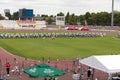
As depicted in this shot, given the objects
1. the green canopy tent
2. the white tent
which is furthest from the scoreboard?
the green canopy tent

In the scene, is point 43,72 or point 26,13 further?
point 26,13

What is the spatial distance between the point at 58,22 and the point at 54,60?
91.8 meters

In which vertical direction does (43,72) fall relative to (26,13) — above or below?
below

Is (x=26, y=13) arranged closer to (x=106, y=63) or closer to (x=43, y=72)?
(x=106, y=63)

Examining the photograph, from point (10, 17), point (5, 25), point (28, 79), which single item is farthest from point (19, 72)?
point (10, 17)

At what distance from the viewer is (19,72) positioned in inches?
966

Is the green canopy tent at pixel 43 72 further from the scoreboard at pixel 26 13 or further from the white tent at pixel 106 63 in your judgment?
the scoreboard at pixel 26 13

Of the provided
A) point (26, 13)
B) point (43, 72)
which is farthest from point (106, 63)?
point (26, 13)

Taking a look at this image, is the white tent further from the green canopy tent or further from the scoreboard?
Answer: the scoreboard

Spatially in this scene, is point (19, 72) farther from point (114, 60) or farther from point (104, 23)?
point (104, 23)

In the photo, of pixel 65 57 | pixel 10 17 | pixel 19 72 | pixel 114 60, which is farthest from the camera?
pixel 10 17

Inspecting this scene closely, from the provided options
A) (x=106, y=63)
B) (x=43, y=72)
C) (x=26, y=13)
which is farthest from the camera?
(x=26, y=13)

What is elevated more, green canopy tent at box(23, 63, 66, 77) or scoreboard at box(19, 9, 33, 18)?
scoreboard at box(19, 9, 33, 18)

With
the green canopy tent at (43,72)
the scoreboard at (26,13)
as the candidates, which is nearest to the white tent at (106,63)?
the green canopy tent at (43,72)
